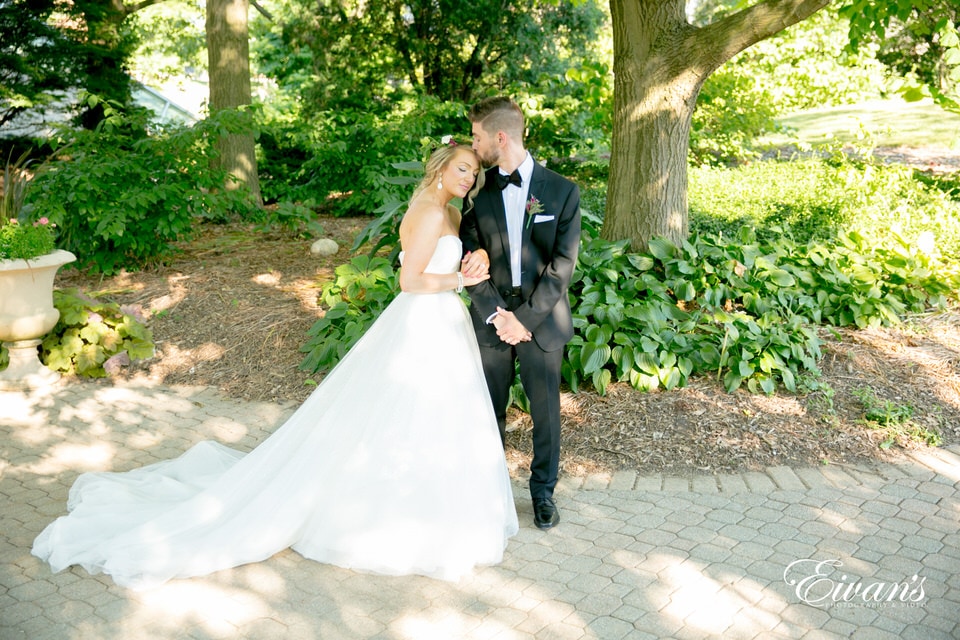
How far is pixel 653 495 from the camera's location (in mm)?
4402

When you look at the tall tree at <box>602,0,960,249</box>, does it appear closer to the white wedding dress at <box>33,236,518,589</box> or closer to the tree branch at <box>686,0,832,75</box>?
the tree branch at <box>686,0,832,75</box>

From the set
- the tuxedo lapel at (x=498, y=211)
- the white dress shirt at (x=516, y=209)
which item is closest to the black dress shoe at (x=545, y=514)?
the white dress shirt at (x=516, y=209)

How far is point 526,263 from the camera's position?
159 inches

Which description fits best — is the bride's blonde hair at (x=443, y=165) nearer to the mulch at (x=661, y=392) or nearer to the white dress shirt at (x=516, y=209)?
the white dress shirt at (x=516, y=209)

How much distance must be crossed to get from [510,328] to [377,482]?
953 millimetres

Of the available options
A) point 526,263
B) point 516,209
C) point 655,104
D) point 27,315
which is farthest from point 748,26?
point 27,315

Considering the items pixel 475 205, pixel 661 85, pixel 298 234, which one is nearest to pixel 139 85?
pixel 298 234

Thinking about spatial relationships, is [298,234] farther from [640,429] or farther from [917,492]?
[917,492]

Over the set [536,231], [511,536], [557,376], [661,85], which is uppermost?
[661,85]

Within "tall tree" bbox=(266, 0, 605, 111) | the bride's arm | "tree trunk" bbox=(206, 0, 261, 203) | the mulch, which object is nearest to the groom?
the bride's arm

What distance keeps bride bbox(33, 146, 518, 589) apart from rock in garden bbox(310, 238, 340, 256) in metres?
4.71

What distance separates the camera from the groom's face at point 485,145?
156 inches

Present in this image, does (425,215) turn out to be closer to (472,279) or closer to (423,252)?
(423,252)

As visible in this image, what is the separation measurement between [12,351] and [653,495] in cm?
472
